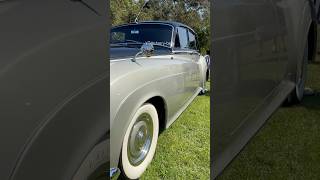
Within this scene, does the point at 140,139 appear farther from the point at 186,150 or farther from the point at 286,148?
the point at 286,148

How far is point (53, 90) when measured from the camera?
1.41 meters

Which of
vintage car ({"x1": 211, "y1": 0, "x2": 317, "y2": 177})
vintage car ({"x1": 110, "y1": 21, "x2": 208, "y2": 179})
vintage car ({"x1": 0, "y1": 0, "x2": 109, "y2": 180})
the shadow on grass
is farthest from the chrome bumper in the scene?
the shadow on grass

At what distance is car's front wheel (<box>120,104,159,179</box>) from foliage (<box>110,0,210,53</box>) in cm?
44

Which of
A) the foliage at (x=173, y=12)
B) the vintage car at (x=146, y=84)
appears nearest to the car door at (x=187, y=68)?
the vintage car at (x=146, y=84)

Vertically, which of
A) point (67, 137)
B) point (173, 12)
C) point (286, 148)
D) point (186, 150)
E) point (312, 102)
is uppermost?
point (173, 12)

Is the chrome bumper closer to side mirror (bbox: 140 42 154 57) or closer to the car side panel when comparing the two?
the car side panel

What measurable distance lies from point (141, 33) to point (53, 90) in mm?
558

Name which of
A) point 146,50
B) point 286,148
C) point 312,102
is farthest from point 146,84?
point 312,102

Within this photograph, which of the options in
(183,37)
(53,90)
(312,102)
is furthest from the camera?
(312,102)

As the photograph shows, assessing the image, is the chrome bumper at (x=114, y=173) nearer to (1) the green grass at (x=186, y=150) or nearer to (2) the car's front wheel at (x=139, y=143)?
(2) the car's front wheel at (x=139, y=143)

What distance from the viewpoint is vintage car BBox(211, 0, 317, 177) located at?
6.42ft

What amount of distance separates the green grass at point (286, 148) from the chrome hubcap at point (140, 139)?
1058 mm

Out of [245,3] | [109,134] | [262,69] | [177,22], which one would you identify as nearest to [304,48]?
[262,69]

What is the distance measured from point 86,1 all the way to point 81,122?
0.49m
